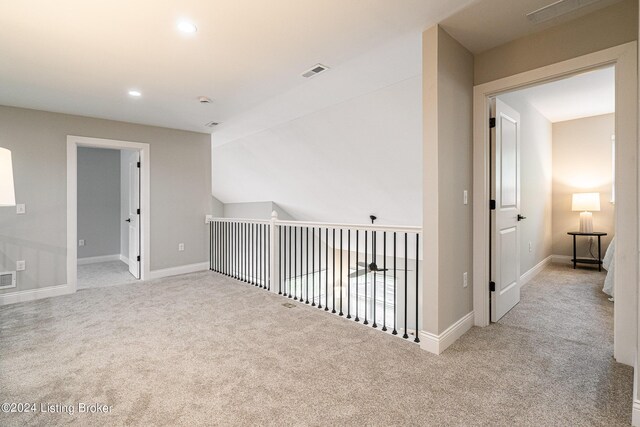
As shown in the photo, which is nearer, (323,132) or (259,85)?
(259,85)

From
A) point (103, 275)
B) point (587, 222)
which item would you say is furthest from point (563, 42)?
point (103, 275)

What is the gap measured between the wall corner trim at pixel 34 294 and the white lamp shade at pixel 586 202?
25.1ft

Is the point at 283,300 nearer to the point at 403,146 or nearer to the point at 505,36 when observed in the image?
the point at 403,146

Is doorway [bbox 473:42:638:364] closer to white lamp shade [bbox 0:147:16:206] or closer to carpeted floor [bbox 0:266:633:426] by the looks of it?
carpeted floor [bbox 0:266:633:426]

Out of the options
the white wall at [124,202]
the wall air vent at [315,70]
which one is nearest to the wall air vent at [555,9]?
the wall air vent at [315,70]

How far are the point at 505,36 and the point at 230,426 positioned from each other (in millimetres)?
3199

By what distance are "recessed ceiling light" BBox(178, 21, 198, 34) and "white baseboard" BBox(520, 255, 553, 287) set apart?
14.9 feet

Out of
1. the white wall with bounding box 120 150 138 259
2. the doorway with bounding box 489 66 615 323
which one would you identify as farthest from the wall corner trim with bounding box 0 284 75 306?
the doorway with bounding box 489 66 615 323

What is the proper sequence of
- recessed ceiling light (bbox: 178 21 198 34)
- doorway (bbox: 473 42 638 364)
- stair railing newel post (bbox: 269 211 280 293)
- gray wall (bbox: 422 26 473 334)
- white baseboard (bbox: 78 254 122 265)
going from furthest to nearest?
white baseboard (bbox: 78 254 122 265)
stair railing newel post (bbox: 269 211 280 293)
gray wall (bbox: 422 26 473 334)
recessed ceiling light (bbox: 178 21 198 34)
doorway (bbox: 473 42 638 364)

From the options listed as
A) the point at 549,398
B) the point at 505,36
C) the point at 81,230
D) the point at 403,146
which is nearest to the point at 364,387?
the point at 549,398

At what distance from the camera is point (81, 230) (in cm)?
611

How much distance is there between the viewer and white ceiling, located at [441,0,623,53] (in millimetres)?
1979

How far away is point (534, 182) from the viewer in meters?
4.52

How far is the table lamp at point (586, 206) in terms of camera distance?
4891 mm
